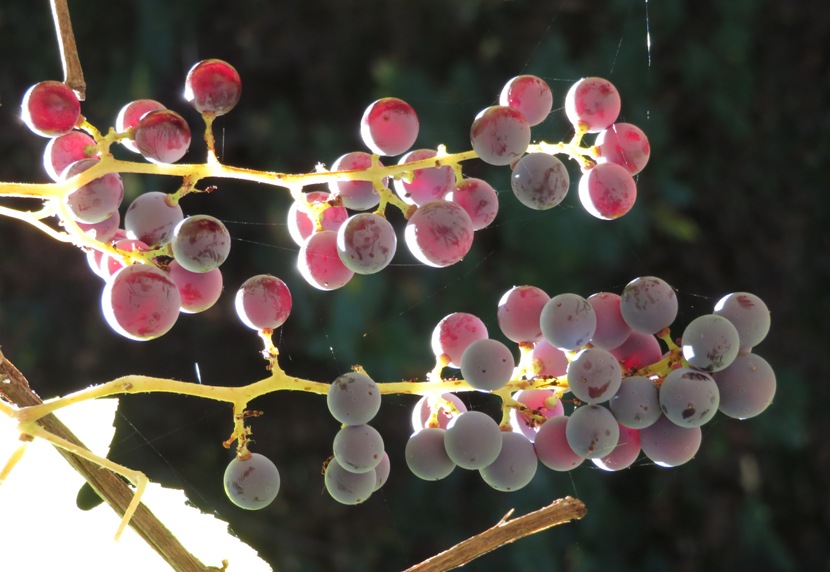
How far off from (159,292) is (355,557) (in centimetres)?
115

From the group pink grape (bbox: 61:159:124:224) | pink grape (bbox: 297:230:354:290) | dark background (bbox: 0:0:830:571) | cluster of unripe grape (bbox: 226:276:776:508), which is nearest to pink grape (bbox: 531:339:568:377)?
cluster of unripe grape (bbox: 226:276:776:508)

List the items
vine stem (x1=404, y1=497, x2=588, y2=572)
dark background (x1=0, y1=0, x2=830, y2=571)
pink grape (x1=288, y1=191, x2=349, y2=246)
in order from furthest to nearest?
dark background (x1=0, y1=0, x2=830, y2=571), pink grape (x1=288, y1=191, x2=349, y2=246), vine stem (x1=404, y1=497, x2=588, y2=572)

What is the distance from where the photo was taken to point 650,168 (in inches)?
54.7

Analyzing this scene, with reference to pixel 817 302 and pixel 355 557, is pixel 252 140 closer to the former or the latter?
pixel 355 557

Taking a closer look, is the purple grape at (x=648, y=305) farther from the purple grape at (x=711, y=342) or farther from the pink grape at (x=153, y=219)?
the pink grape at (x=153, y=219)

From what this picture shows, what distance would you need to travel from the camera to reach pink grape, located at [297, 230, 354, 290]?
1.45 ft

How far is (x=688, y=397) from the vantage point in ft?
1.31

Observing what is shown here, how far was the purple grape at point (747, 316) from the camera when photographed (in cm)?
42

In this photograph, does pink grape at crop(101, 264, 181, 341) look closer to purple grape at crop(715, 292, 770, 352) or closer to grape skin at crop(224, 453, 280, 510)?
grape skin at crop(224, 453, 280, 510)

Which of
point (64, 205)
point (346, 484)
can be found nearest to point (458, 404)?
point (346, 484)

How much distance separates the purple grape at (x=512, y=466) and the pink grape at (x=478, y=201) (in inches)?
4.3

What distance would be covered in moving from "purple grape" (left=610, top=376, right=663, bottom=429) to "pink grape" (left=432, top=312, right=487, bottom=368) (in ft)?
0.26

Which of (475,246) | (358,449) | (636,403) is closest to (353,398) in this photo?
(358,449)

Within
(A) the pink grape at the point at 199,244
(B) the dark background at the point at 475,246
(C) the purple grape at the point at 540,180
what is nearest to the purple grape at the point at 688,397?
(C) the purple grape at the point at 540,180
